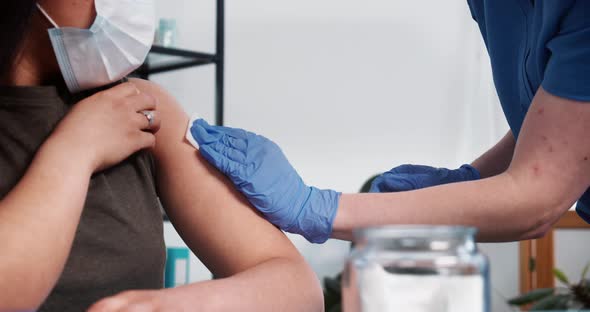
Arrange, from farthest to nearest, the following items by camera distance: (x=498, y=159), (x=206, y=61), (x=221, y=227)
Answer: (x=206, y=61) < (x=498, y=159) < (x=221, y=227)

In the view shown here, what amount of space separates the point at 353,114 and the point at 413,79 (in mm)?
381

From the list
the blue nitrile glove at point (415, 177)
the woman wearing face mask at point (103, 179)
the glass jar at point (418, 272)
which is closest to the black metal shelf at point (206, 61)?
the blue nitrile glove at point (415, 177)

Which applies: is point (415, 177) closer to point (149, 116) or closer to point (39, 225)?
point (149, 116)

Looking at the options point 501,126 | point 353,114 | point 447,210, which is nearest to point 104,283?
point 447,210

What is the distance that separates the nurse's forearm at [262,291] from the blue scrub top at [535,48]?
54 centimetres

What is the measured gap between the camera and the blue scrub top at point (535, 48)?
3.57 ft

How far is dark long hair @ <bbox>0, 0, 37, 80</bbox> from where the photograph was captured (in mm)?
1091

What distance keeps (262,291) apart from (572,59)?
653mm

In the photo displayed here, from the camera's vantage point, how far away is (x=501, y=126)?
3.48 meters

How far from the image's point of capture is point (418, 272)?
18.9 inches

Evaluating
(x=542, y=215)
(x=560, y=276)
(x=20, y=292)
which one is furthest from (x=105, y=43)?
(x=560, y=276)

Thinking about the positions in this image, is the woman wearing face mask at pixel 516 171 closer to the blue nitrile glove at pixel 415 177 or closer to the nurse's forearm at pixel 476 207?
the nurse's forearm at pixel 476 207

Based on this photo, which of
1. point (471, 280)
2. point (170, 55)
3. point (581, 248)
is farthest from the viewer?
point (581, 248)

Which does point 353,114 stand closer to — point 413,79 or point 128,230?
point 413,79
